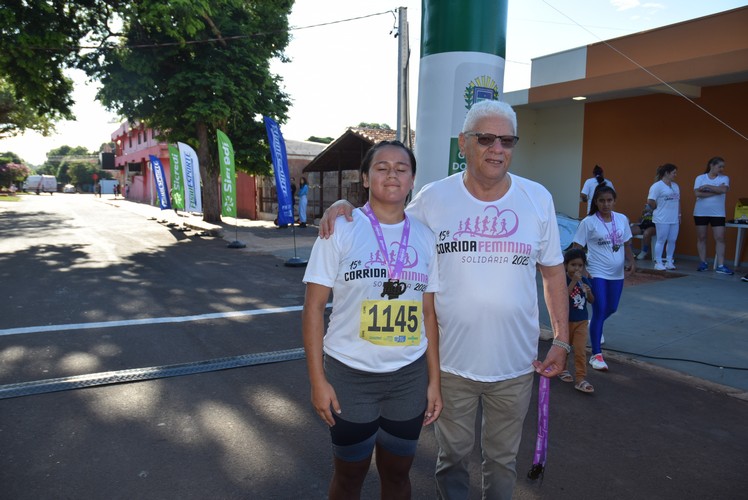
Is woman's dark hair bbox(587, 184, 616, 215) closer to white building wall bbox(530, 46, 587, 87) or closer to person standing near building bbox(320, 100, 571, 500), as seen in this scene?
person standing near building bbox(320, 100, 571, 500)

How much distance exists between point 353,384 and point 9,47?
16893mm

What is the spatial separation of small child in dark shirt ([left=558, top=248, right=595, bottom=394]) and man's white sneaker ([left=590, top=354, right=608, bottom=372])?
52cm

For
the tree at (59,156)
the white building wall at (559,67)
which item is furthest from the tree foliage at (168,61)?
the tree at (59,156)

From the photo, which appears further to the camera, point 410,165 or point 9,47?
point 9,47

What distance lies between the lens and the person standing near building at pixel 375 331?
6.92ft

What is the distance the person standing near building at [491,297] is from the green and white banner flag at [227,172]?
1278 centimetres

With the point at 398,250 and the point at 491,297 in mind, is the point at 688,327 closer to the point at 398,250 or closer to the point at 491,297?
the point at 491,297

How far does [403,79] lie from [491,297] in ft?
30.6

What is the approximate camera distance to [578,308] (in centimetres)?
458

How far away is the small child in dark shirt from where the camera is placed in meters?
4.52

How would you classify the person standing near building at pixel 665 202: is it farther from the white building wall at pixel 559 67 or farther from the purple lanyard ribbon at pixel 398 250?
the purple lanyard ribbon at pixel 398 250

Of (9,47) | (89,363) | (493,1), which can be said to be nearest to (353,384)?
(89,363)

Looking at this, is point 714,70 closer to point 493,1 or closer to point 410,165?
point 493,1

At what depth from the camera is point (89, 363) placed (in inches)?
196
